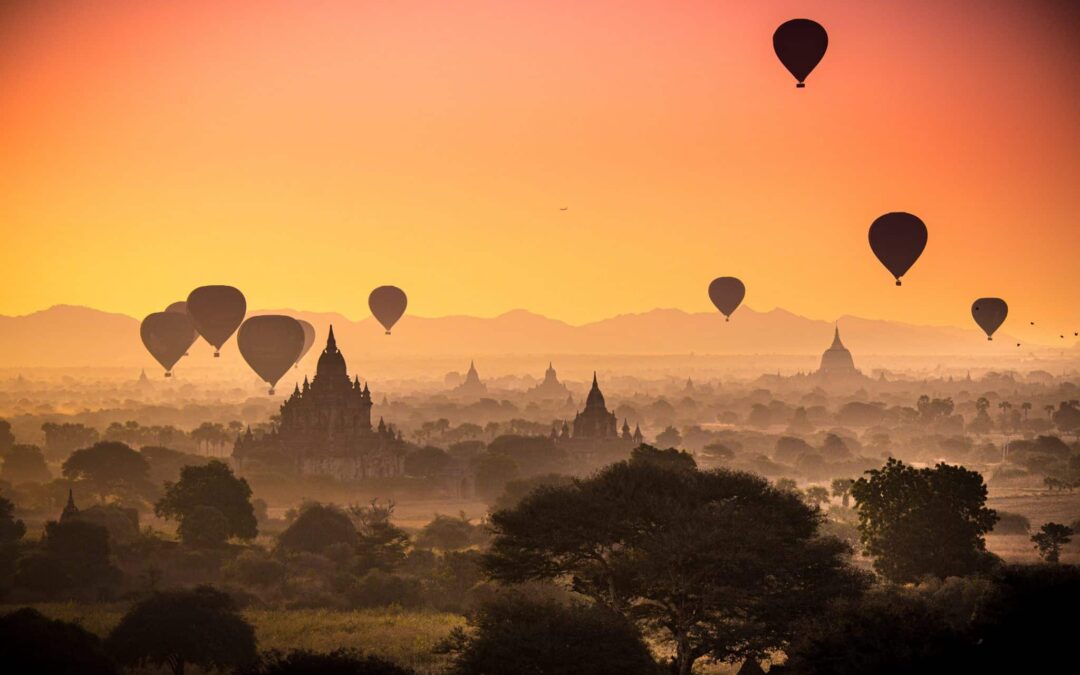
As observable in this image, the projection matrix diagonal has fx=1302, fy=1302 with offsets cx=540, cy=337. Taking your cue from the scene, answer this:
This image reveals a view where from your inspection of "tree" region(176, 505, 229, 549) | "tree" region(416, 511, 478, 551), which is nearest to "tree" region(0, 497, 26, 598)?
"tree" region(176, 505, 229, 549)

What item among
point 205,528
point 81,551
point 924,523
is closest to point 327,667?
point 924,523

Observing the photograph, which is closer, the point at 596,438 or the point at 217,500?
the point at 217,500

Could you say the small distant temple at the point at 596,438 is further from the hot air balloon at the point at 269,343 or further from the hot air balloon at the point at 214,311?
the hot air balloon at the point at 214,311

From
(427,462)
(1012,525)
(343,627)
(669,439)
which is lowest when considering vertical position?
(343,627)

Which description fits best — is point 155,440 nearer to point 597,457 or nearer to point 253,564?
point 597,457

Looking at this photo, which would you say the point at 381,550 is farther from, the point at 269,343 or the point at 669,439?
the point at 669,439

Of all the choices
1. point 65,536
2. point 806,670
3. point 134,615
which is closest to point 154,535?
point 65,536
